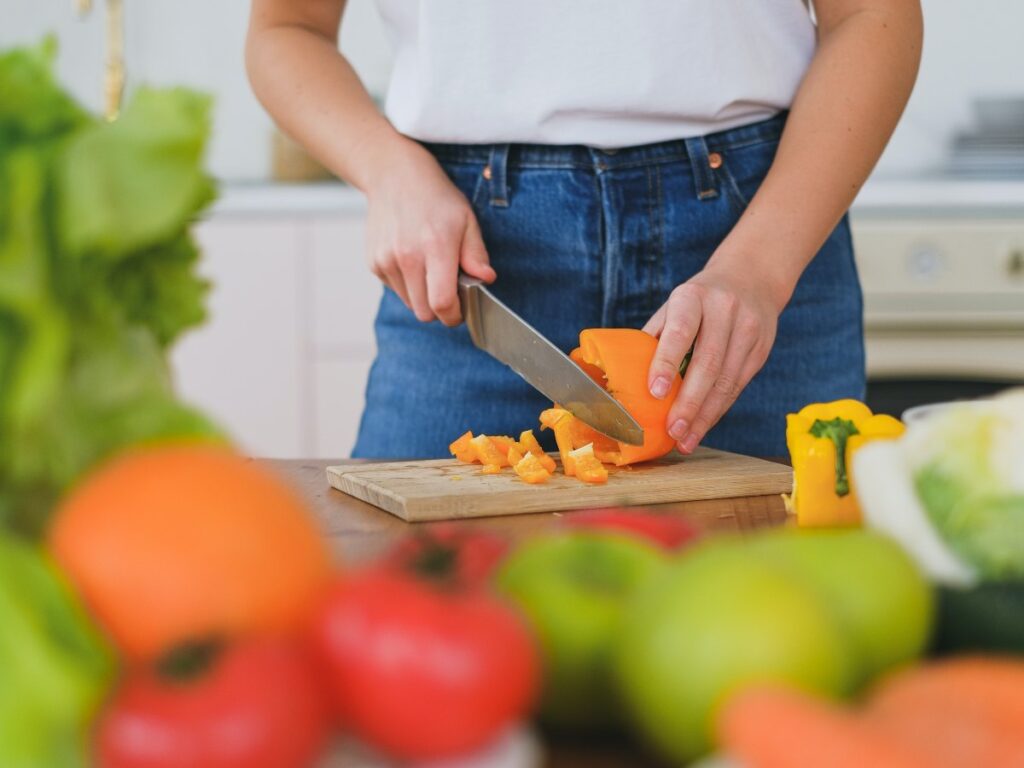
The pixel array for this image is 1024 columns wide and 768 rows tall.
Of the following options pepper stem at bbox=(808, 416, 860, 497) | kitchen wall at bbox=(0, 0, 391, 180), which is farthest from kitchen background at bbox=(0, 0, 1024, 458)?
pepper stem at bbox=(808, 416, 860, 497)

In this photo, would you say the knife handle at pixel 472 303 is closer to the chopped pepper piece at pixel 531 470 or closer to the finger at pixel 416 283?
→ the finger at pixel 416 283

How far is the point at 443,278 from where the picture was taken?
1.21 metres

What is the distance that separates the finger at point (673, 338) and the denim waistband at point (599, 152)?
0.76 feet

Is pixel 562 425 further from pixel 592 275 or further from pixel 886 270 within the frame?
pixel 886 270

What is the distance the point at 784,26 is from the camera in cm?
139

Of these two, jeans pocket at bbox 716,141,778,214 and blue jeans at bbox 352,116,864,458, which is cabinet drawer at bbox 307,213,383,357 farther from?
jeans pocket at bbox 716,141,778,214

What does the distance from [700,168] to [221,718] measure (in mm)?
1066

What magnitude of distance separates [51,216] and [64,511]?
0.35ft

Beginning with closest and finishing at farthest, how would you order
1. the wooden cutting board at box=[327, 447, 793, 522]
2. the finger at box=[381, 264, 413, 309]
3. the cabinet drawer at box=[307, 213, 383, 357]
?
the wooden cutting board at box=[327, 447, 793, 522], the finger at box=[381, 264, 413, 309], the cabinet drawer at box=[307, 213, 383, 357]

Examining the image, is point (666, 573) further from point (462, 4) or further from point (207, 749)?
point (462, 4)

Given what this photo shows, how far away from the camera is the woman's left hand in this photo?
3.71 feet

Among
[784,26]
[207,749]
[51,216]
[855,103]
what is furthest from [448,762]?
[784,26]

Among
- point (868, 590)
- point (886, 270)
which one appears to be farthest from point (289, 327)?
point (868, 590)

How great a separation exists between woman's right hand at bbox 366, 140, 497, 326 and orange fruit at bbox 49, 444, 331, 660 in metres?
0.81
